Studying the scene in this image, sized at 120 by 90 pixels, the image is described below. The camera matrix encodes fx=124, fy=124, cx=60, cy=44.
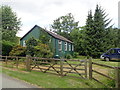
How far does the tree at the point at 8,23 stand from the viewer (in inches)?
1001

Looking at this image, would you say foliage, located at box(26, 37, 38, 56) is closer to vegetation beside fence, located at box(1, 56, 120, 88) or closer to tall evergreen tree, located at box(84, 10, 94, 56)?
vegetation beside fence, located at box(1, 56, 120, 88)

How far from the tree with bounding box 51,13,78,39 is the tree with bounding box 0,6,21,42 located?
1702cm

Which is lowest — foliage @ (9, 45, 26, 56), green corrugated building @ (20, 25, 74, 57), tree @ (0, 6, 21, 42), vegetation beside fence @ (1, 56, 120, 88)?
vegetation beside fence @ (1, 56, 120, 88)

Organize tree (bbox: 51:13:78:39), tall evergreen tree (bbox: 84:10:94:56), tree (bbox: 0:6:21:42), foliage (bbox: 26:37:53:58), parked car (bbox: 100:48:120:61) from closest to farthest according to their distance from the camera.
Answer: foliage (bbox: 26:37:53:58) < parked car (bbox: 100:48:120:61) < tall evergreen tree (bbox: 84:10:94:56) < tree (bbox: 0:6:21:42) < tree (bbox: 51:13:78:39)

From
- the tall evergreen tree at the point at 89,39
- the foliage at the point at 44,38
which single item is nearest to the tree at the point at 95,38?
the tall evergreen tree at the point at 89,39

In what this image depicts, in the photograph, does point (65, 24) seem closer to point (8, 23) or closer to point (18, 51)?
point (8, 23)

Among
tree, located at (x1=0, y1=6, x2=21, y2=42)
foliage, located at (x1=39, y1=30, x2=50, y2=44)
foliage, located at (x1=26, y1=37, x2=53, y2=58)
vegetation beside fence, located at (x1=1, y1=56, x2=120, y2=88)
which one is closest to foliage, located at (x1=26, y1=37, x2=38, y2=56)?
foliage, located at (x1=26, y1=37, x2=53, y2=58)

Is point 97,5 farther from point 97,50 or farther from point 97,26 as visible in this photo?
point 97,50

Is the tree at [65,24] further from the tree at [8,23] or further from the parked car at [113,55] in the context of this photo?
the parked car at [113,55]

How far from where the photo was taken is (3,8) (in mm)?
26797

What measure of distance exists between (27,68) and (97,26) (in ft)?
56.8

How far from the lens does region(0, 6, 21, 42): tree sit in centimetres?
2544

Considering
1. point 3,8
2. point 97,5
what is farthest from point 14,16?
point 97,5

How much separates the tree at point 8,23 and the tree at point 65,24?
17022mm
